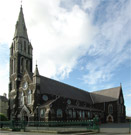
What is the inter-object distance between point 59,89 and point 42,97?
8.32 meters

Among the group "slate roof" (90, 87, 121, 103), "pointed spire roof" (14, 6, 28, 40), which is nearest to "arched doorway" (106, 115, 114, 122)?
"slate roof" (90, 87, 121, 103)

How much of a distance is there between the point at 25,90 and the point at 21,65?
321 inches

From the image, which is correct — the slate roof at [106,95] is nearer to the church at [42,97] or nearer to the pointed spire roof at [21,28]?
the church at [42,97]

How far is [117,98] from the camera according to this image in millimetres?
54188

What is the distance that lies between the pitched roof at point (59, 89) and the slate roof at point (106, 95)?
3579 millimetres

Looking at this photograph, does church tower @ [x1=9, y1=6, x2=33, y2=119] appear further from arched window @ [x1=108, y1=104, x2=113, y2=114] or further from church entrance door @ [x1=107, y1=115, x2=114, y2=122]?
church entrance door @ [x1=107, y1=115, x2=114, y2=122]

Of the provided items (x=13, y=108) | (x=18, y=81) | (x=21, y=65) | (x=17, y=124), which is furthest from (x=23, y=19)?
(x=17, y=124)

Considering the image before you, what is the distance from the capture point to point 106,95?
2291 inches

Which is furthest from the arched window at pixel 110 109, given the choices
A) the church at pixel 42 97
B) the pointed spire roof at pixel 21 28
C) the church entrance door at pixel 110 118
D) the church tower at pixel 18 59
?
the pointed spire roof at pixel 21 28

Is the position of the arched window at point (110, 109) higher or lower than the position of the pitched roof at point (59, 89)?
lower

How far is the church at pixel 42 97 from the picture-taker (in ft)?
120

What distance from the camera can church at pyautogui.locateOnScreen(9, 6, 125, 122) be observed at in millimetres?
36591

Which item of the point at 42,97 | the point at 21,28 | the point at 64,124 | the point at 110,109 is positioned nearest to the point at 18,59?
the point at 21,28

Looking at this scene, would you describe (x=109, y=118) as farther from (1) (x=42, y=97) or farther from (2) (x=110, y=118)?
(1) (x=42, y=97)
